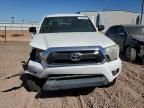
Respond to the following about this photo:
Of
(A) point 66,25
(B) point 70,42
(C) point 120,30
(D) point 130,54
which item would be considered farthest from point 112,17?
(B) point 70,42

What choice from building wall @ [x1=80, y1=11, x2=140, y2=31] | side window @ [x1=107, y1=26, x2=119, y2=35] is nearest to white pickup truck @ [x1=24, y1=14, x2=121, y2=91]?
side window @ [x1=107, y1=26, x2=119, y2=35]

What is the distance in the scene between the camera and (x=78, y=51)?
17.8ft

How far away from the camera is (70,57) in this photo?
5.41 meters

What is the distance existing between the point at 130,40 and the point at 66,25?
454 centimetres

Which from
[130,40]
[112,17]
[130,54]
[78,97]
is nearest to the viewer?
[78,97]

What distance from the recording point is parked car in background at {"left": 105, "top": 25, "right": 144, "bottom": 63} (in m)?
10.5

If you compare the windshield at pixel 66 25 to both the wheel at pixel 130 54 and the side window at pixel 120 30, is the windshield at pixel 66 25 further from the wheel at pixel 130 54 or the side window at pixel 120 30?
the side window at pixel 120 30

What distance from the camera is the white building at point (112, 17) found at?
62938mm

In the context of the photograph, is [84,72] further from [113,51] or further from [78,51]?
[113,51]

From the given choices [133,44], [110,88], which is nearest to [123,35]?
[133,44]

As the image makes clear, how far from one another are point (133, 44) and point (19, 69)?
4.67 meters

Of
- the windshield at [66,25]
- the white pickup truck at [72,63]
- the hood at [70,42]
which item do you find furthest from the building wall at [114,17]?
the white pickup truck at [72,63]

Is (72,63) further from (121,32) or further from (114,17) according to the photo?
(114,17)

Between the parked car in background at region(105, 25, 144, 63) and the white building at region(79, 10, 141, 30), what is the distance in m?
50.1
